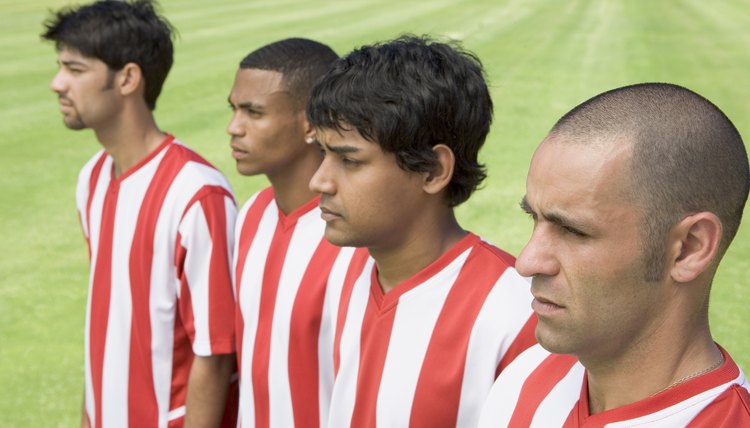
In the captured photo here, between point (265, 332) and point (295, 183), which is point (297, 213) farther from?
point (265, 332)

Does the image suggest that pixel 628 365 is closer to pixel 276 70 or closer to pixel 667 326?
pixel 667 326

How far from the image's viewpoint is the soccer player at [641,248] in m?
1.69

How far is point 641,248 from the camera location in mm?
1692

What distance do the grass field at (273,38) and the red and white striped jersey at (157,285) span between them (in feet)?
6.86

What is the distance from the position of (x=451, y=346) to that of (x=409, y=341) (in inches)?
4.5

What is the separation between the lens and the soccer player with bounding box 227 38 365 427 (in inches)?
112

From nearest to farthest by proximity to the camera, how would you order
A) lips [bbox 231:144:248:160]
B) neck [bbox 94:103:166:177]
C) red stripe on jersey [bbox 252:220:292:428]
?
red stripe on jersey [bbox 252:220:292:428]
lips [bbox 231:144:248:160]
neck [bbox 94:103:166:177]

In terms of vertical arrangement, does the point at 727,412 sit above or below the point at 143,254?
above

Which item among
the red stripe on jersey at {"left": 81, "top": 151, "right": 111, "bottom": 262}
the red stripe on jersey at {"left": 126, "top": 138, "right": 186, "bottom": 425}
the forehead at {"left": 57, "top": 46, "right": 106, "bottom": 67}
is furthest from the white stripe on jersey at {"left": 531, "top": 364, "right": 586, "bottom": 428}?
the forehead at {"left": 57, "top": 46, "right": 106, "bottom": 67}

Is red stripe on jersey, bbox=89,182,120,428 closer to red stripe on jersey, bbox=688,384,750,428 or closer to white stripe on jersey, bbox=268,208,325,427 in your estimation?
white stripe on jersey, bbox=268,208,325,427

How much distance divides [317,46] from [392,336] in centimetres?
132

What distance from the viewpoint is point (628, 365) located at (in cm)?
178

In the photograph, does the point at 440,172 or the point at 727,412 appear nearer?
the point at 727,412

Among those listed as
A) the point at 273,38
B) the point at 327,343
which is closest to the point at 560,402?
the point at 327,343
